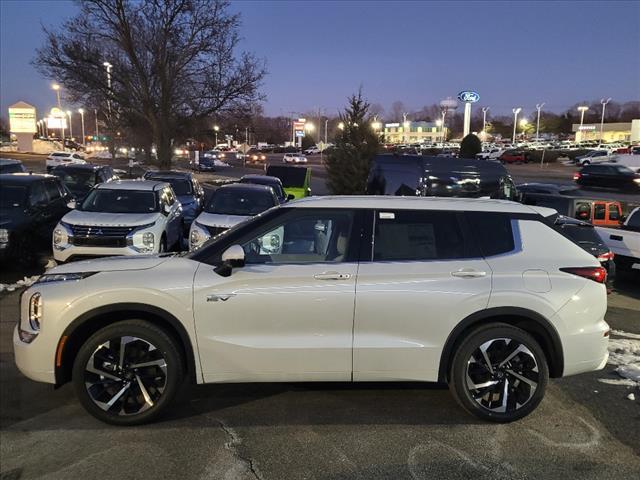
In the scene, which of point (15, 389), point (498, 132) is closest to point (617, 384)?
point (15, 389)

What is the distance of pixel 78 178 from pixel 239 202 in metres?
8.59

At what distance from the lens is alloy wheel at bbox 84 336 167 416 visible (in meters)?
4.05

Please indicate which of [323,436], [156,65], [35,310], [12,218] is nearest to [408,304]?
[323,436]

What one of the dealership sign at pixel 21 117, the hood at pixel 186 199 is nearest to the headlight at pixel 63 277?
the hood at pixel 186 199

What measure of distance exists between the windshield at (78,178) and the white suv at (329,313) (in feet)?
46.1

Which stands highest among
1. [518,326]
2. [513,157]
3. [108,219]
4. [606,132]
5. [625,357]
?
[606,132]

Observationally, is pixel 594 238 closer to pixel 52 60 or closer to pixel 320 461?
pixel 320 461

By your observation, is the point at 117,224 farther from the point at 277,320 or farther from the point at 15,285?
the point at 277,320

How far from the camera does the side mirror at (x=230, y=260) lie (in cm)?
396

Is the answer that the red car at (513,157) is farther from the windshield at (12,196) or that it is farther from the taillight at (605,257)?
the windshield at (12,196)

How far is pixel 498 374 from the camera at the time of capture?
4219 mm

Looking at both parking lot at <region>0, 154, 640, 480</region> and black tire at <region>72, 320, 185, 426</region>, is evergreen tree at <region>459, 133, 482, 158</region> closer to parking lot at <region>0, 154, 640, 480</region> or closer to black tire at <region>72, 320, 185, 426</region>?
parking lot at <region>0, 154, 640, 480</region>

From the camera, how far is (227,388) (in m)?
4.84

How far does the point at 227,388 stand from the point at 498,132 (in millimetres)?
151222
